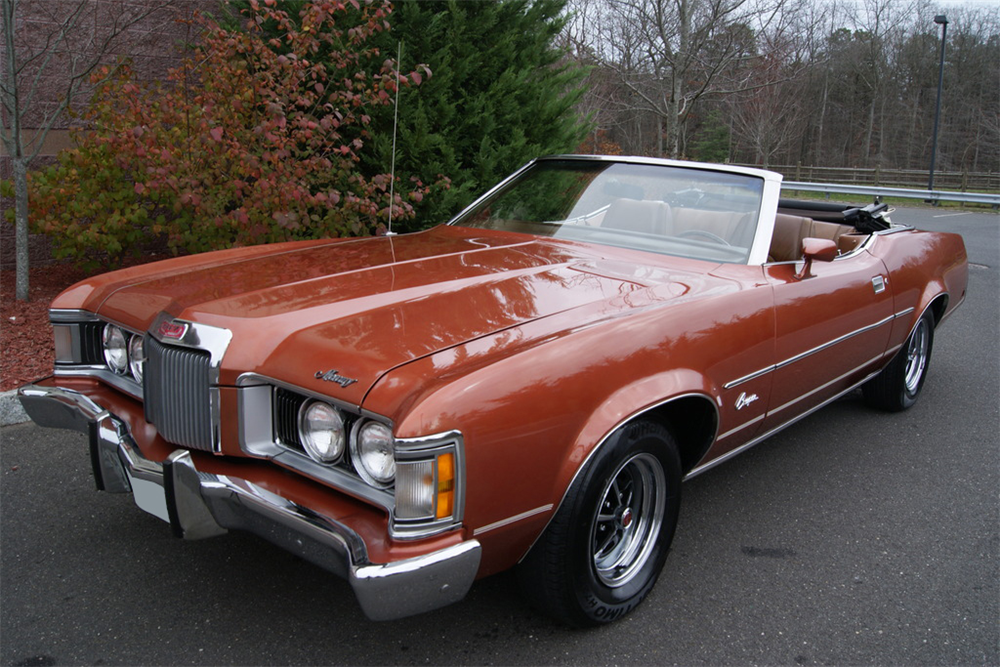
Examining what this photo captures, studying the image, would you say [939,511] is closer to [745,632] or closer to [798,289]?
[798,289]

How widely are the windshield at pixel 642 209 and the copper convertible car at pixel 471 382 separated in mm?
13

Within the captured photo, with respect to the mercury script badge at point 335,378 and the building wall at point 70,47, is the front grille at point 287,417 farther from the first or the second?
the building wall at point 70,47

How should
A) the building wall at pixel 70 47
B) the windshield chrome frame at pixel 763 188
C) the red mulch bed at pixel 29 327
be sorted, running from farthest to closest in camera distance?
the building wall at pixel 70 47 → the red mulch bed at pixel 29 327 → the windshield chrome frame at pixel 763 188

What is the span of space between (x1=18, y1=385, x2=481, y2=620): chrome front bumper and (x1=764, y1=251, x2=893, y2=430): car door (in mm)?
1740

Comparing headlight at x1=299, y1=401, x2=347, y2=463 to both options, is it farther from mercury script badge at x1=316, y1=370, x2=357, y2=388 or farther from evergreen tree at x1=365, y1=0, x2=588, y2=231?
evergreen tree at x1=365, y1=0, x2=588, y2=231

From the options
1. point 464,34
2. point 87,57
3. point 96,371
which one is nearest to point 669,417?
point 96,371

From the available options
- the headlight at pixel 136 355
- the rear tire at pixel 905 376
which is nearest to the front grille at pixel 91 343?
the headlight at pixel 136 355

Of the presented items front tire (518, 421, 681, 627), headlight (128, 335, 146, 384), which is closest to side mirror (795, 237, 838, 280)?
front tire (518, 421, 681, 627)

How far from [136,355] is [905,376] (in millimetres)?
4048

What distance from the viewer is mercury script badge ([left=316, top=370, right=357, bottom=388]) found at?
2.11 metres

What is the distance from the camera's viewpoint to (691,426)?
115 inches

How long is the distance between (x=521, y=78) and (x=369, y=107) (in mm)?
1464

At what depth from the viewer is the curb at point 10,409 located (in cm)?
405

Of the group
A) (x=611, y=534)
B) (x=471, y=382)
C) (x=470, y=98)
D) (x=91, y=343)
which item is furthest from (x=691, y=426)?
(x=470, y=98)
